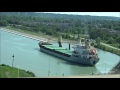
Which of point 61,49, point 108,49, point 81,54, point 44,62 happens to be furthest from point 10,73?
point 108,49

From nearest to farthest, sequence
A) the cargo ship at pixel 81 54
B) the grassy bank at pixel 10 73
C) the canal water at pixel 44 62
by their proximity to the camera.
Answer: the grassy bank at pixel 10 73
the canal water at pixel 44 62
the cargo ship at pixel 81 54

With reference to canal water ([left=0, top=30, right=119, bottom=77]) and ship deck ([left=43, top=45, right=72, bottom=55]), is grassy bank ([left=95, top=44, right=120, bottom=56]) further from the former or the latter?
ship deck ([left=43, top=45, right=72, bottom=55])

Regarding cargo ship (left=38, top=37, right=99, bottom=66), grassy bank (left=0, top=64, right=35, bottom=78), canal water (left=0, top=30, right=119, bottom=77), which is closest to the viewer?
grassy bank (left=0, top=64, right=35, bottom=78)

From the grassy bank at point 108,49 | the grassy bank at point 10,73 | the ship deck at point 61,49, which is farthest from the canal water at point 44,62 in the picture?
the grassy bank at point 10,73

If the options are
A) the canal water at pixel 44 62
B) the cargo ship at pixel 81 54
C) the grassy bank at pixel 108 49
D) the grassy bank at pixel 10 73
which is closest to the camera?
the grassy bank at pixel 10 73

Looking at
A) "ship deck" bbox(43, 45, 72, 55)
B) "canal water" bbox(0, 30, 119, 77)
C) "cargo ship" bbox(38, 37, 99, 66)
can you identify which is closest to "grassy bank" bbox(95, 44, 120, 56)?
"canal water" bbox(0, 30, 119, 77)

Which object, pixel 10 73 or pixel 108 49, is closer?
pixel 10 73

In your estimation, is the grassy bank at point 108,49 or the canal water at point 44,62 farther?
the grassy bank at point 108,49

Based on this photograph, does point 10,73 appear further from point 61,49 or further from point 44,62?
point 61,49

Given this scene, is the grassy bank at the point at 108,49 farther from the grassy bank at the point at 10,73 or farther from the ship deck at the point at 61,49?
the grassy bank at the point at 10,73
